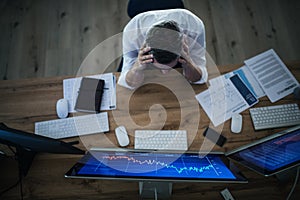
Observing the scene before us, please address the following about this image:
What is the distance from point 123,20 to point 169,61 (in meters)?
1.36

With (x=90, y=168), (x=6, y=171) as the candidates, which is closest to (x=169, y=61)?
(x=90, y=168)

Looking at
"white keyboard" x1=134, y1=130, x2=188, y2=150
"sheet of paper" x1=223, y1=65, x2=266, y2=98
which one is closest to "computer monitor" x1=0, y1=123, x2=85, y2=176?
"white keyboard" x1=134, y1=130, x2=188, y2=150

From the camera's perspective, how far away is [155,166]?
0.94 m

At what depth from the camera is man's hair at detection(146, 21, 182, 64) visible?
1134 millimetres

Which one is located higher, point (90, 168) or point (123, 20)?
point (123, 20)

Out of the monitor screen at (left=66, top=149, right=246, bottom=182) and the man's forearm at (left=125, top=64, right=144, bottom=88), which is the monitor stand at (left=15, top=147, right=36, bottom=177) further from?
the man's forearm at (left=125, top=64, right=144, bottom=88)

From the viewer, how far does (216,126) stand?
1.25 meters

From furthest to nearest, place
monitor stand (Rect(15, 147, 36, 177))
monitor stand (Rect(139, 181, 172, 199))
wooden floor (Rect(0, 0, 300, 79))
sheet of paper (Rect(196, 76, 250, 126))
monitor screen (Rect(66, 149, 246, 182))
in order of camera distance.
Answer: wooden floor (Rect(0, 0, 300, 79)) < sheet of paper (Rect(196, 76, 250, 126)) < monitor stand (Rect(15, 147, 36, 177)) < monitor stand (Rect(139, 181, 172, 199)) < monitor screen (Rect(66, 149, 246, 182))

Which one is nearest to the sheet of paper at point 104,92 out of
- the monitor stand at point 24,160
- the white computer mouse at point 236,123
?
the monitor stand at point 24,160

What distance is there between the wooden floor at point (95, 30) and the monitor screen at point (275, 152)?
4.29 feet

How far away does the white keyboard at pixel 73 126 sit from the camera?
1.25 metres

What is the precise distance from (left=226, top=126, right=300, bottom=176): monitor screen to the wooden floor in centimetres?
131

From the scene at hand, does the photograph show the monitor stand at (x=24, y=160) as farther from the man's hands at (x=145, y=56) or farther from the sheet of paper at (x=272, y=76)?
the sheet of paper at (x=272, y=76)

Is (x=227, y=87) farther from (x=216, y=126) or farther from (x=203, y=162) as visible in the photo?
(x=203, y=162)
